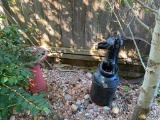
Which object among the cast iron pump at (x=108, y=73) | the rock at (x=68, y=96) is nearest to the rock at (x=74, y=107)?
the rock at (x=68, y=96)

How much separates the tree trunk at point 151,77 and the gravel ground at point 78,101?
559 millimetres

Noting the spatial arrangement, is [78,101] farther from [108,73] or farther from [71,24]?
[71,24]

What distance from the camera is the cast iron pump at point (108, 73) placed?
153 centimetres

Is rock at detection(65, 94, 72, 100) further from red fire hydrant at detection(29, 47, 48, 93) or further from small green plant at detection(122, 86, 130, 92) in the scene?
small green plant at detection(122, 86, 130, 92)

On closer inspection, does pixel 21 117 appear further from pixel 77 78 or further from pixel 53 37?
pixel 53 37

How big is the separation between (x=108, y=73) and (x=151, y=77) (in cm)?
60

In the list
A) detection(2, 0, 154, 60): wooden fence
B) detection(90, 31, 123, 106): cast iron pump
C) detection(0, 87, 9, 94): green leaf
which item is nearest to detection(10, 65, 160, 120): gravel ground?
detection(90, 31, 123, 106): cast iron pump

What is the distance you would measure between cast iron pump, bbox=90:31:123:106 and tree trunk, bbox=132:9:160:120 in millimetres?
424

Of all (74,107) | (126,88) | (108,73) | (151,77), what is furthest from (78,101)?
(151,77)

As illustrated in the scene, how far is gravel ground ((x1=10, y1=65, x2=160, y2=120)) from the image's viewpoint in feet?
5.68

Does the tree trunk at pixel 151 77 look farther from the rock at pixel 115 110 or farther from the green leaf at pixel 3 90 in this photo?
the green leaf at pixel 3 90

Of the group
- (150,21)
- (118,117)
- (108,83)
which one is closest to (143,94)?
(108,83)

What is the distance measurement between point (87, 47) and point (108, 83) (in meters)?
0.72

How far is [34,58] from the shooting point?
1.58 meters
